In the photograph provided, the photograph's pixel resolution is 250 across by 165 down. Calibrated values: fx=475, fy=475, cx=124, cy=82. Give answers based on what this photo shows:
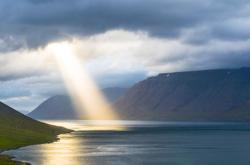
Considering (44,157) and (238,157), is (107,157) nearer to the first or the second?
(44,157)

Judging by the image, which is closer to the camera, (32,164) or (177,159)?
(32,164)

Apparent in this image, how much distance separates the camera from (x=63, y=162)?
6373 inches

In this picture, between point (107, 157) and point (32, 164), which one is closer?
point (32, 164)

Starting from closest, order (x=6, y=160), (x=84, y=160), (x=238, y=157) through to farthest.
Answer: (x=6, y=160) → (x=84, y=160) → (x=238, y=157)

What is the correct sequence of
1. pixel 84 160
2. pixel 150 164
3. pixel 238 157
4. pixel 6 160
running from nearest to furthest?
pixel 6 160 < pixel 150 164 < pixel 84 160 < pixel 238 157

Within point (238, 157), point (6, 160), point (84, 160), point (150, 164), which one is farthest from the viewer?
point (238, 157)

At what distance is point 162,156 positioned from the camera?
187 m

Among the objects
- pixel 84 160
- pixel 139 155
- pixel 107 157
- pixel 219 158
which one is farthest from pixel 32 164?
pixel 219 158

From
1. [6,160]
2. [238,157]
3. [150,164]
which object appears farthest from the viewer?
[238,157]

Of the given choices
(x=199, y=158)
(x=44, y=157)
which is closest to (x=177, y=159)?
(x=199, y=158)

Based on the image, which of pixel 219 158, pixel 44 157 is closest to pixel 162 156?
pixel 219 158

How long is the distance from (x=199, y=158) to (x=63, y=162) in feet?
169

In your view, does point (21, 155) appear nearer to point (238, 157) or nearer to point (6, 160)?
point (6, 160)

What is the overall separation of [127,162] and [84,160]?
1658 cm
